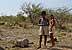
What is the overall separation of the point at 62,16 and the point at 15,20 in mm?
8576

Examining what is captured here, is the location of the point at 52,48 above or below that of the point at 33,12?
below

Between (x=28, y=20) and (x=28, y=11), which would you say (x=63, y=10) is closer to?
(x=28, y=11)

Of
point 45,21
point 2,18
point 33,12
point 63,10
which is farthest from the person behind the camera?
point 2,18

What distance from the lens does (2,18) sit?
37531mm

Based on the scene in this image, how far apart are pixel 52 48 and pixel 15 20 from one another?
25225mm

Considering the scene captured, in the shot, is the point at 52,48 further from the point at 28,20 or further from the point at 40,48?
the point at 28,20

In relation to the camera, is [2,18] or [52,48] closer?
[52,48]

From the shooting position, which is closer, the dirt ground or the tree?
the dirt ground

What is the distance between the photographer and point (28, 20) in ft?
125

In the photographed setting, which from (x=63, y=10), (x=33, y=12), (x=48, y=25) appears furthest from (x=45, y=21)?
(x=33, y=12)

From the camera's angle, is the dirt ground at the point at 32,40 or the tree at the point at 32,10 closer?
the dirt ground at the point at 32,40

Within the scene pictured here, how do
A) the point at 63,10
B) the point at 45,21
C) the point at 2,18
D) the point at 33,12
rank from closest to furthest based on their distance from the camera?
the point at 45,21 < the point at 63,10 < the point at 33,12 < the point at 2,18

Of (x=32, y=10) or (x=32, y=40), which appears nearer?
(x=32, y=40)

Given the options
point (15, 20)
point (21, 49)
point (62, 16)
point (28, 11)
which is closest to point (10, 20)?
point (15, 20)
